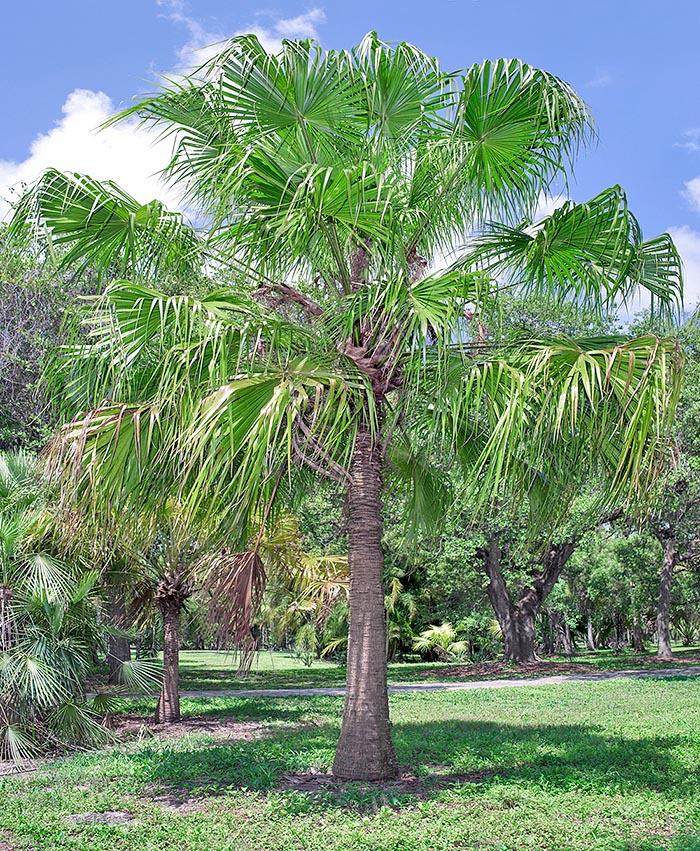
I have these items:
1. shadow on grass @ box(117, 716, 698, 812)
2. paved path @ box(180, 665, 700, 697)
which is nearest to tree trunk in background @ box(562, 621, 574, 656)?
paved path @ box(180, 665, 700, 697)

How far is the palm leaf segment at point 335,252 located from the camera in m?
5.72

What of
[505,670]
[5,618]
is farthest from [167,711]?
[505,670]

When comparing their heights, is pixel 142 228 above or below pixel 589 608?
above

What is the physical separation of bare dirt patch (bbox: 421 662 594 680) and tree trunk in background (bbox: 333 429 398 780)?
16500 mm

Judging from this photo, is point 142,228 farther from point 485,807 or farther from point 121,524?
point 485,807

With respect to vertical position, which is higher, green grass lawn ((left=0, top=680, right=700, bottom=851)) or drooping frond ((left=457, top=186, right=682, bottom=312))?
drooping frond ((left=457, top=186, right=682, bottom=312))

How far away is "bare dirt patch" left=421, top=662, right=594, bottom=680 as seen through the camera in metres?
23.0

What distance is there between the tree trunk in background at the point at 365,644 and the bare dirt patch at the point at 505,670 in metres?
16.5

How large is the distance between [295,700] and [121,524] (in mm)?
10494

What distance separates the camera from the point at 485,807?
5934 mm

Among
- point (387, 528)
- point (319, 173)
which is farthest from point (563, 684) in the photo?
point (319, 173)

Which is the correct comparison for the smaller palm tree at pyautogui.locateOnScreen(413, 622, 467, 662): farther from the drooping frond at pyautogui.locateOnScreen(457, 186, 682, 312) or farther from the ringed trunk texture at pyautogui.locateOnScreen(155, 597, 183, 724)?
the drooping frond at pyautogui.locateOnScreen(457, 186, 682, 312)

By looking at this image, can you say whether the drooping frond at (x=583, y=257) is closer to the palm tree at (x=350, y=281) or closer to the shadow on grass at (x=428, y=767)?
the palm tree at (x=350, y=281)

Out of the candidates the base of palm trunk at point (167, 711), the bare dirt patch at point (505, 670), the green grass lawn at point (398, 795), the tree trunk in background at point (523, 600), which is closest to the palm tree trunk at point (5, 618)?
the green grass lawn at point (398, 795)
